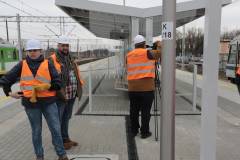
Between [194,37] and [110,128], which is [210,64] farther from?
[194,37]

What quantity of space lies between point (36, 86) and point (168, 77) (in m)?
2.00

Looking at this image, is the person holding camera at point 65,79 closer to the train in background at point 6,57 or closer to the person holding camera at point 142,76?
→ the person holding camera at point 142,76

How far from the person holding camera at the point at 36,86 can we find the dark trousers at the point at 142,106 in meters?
1.93

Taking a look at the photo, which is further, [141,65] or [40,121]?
[141,65]

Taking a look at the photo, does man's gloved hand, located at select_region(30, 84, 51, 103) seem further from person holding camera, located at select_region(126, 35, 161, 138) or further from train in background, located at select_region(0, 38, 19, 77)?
train in background, located at select_region(0, 38, 19, 77)

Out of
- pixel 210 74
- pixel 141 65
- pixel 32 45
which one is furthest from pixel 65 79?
pixel 210 74

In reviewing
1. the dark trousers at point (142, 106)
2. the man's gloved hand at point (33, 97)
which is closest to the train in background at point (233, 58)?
the dark trousers at point (142, 106)

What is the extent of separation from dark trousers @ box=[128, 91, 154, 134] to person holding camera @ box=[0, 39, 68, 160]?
193 centimetres

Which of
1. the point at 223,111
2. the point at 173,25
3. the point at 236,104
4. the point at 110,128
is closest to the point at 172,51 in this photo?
the point at 173,25

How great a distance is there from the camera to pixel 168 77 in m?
3.46

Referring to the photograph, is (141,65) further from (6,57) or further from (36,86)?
(6,57)

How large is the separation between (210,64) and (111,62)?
19.5 metres

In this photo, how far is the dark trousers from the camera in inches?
248

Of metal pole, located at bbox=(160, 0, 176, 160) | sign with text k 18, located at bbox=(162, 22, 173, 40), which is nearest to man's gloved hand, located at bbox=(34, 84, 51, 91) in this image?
metal pole, located at bbox=(160, 0, 176, 160)
